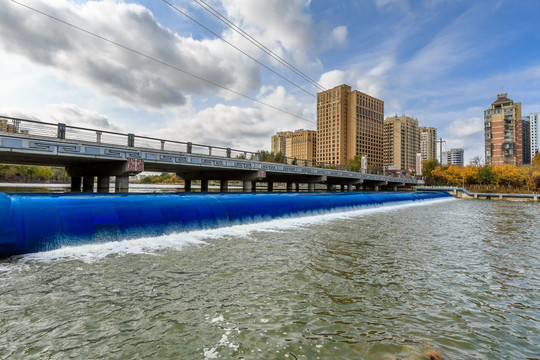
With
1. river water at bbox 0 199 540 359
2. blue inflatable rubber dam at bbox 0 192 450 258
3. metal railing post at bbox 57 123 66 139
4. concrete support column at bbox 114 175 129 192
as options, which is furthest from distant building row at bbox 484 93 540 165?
metal railing post at bbox 57 123 66 139

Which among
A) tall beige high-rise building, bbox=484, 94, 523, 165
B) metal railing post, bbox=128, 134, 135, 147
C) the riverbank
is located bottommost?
the riverbank

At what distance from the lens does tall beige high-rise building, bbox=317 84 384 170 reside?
161125mm

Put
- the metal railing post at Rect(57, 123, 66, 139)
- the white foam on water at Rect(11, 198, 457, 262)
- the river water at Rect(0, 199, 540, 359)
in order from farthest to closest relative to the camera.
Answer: the metal railing post at Rect(57, 123, 66, 139), the white foam on water at Rect(11, 198, 457, 262), the river water at Rect(0, 199, 540, 359)

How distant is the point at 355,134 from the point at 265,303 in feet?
548

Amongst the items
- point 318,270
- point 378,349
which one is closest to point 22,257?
point 318,270

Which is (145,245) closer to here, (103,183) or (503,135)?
(103,183)

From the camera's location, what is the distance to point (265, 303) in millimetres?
4883

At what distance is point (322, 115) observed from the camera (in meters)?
176

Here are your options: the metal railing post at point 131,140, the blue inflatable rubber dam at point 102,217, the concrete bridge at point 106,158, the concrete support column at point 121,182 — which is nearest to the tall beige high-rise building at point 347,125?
the concrete bridge at point 106,158

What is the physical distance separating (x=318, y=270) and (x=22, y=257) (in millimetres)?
8106

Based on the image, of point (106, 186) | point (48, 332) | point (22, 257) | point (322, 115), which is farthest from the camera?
point (322, 115)

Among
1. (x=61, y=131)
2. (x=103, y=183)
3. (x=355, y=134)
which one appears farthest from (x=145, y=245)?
(x=355, y=134)

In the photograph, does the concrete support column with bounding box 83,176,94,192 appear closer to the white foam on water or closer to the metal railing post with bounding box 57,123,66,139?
the metal railing post with bounding box 57,123,66,139

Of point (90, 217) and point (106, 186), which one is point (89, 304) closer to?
point (90, 217)
